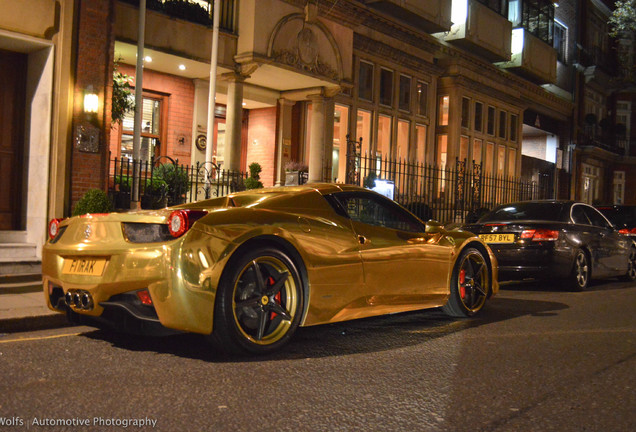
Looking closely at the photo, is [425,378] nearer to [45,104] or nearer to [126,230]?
[126,230]

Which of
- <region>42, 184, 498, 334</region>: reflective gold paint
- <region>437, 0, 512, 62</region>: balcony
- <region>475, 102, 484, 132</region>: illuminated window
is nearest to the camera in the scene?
<region>42, 184, 498, 334</region>: reflective gold paint

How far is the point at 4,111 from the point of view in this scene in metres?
10.1

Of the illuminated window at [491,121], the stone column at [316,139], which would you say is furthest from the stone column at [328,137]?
the illuminated window at [491,121]

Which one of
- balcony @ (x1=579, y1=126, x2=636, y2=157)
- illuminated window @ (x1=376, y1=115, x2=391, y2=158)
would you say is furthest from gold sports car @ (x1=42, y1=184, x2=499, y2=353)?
balcony @ (x1=579, y1=126, x2=636, y2=157)

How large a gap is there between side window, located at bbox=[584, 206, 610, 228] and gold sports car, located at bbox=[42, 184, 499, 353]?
5889 millimetres

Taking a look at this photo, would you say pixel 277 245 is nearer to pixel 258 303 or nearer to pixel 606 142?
pixel 258 303

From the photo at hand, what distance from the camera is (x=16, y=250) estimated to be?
9539mm

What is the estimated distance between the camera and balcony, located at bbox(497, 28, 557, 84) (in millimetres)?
24219

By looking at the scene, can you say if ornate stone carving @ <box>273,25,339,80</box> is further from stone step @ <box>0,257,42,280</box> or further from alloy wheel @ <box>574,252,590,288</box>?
alloy wheel @ <box>574,252,590,288</box>

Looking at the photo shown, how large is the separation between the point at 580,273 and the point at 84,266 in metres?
7.91

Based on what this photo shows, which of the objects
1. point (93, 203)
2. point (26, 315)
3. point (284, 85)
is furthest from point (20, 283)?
point (284, 85)

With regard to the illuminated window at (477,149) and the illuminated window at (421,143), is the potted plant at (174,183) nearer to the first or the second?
the illuminated window at (421,143)

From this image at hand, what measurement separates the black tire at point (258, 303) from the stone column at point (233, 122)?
33.1ft

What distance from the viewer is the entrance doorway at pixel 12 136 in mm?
10125
